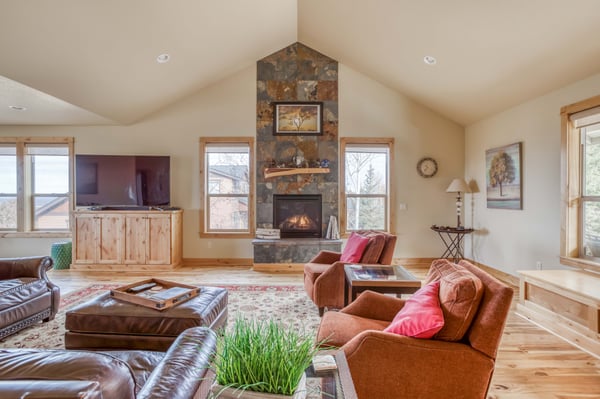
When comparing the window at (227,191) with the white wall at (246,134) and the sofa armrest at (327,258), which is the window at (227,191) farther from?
the sofa armrest at (327,258)

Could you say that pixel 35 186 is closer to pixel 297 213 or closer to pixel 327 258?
pixel 297 213

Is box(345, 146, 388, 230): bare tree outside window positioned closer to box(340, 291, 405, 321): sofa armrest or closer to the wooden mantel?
the wooden mantel

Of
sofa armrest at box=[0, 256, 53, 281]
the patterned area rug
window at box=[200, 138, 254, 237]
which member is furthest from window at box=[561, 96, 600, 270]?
sofa armrest at box=[0, 256, 53, 281]

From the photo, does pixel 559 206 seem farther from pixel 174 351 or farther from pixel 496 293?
pixel 174 351

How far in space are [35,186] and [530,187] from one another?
8017 mm

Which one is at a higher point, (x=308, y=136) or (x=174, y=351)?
(x=308, y=136)

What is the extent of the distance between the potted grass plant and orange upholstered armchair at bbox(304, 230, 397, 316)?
Answer: 233cm

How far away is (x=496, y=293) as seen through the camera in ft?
4.72

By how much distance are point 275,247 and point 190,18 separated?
343 cm

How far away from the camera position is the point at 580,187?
354 cm

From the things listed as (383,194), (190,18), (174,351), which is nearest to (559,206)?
(383,194)

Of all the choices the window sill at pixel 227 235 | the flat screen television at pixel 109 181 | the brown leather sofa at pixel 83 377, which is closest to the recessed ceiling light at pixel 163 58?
the flat screen television at pixel 109 181

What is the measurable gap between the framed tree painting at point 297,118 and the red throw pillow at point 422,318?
4403mm

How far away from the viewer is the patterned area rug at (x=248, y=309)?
271 centimetres
